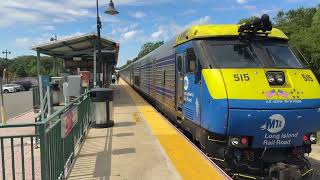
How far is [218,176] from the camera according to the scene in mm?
6906

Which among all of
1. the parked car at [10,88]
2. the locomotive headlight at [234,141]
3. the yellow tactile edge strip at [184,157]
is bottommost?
the parked car at [10,88]

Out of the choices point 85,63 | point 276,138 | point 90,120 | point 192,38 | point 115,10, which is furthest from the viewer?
point 85,63

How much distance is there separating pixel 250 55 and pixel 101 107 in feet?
18.6

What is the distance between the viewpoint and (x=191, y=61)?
9.07 metres

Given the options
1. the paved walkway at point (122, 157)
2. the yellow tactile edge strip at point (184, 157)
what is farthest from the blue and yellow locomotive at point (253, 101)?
the paved walkway at point (122, 157)

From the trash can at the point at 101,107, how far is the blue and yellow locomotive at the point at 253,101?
179 inches

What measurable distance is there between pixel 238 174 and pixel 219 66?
6.27 feet

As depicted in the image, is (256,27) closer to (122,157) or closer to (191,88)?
(191,88)

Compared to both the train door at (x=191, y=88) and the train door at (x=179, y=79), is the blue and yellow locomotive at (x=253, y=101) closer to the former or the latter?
the train door at (x=191, y=88)

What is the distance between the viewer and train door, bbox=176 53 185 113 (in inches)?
406

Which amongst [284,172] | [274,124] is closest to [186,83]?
[274,124]

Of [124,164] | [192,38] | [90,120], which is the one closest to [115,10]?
[90,120]

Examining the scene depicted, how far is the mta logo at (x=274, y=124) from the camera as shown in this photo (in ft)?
23.8

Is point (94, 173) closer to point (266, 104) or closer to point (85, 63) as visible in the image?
point (266, 104)
